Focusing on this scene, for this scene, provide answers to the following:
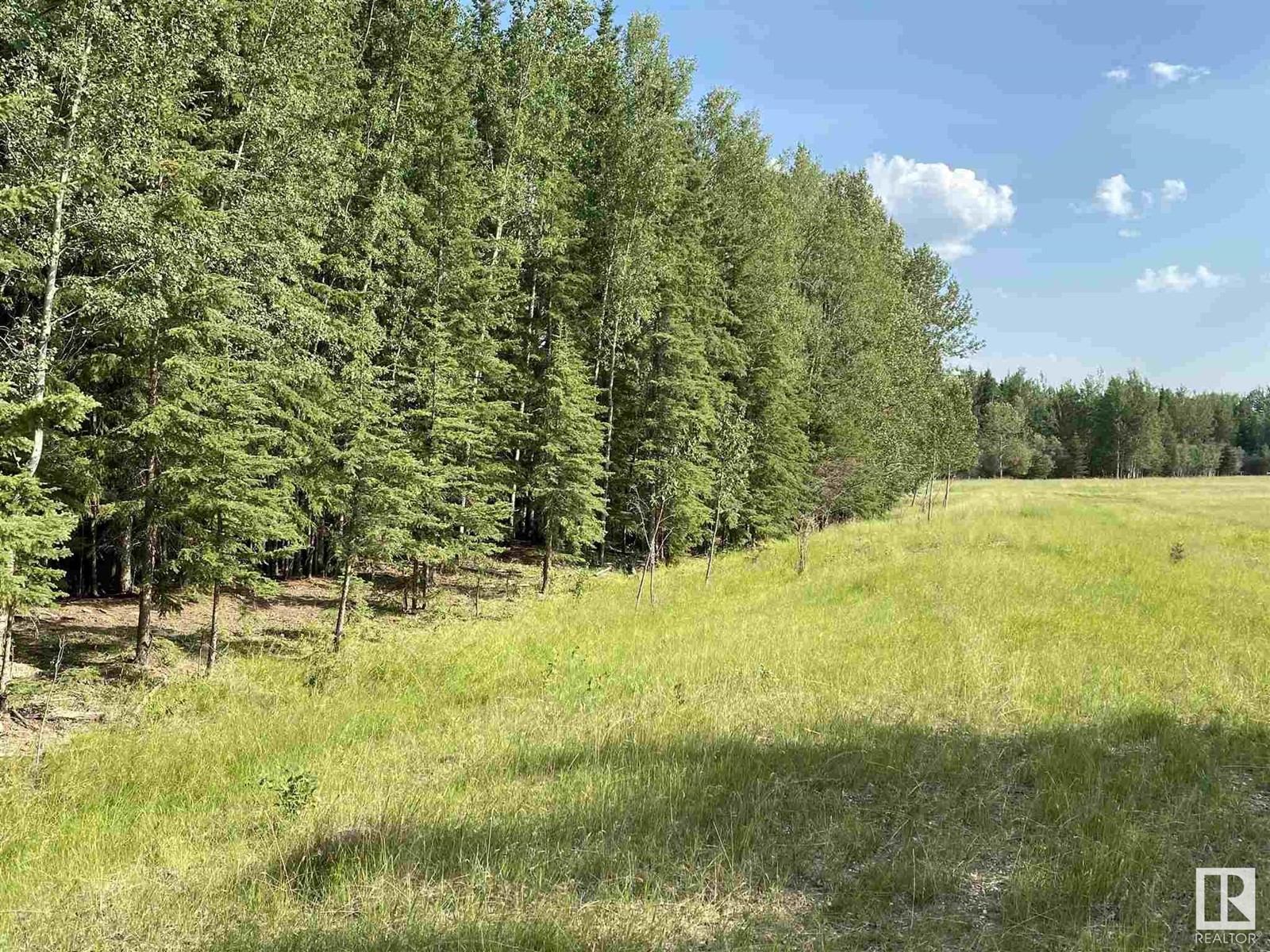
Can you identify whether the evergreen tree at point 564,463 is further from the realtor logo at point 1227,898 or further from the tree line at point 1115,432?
the tree line at point 1115,432

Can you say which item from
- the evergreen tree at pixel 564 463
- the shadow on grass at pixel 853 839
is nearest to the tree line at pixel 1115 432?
the evergreen tree at pixel 564 463

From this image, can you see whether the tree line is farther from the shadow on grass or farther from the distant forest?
the shadow on grass

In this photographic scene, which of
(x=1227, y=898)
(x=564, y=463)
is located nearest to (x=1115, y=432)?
(x=564, y=463)

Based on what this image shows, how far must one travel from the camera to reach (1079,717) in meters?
8.08

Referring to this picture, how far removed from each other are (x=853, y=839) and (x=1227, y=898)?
2375 millimetres

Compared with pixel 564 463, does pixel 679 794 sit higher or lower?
lower

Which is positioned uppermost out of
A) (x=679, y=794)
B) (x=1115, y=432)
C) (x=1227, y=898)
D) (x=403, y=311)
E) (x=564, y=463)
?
(x=1115, y=432)

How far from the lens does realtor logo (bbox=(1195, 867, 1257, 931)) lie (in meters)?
4.17

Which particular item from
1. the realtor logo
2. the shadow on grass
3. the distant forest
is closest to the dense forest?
the distant forest

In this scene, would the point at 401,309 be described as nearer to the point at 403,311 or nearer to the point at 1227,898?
the point at 403,311

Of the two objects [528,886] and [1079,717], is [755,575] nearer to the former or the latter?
[1079,717]

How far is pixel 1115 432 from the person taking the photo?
94.6 m

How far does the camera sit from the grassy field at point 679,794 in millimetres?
4262

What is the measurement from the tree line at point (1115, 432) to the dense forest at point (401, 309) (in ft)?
215
